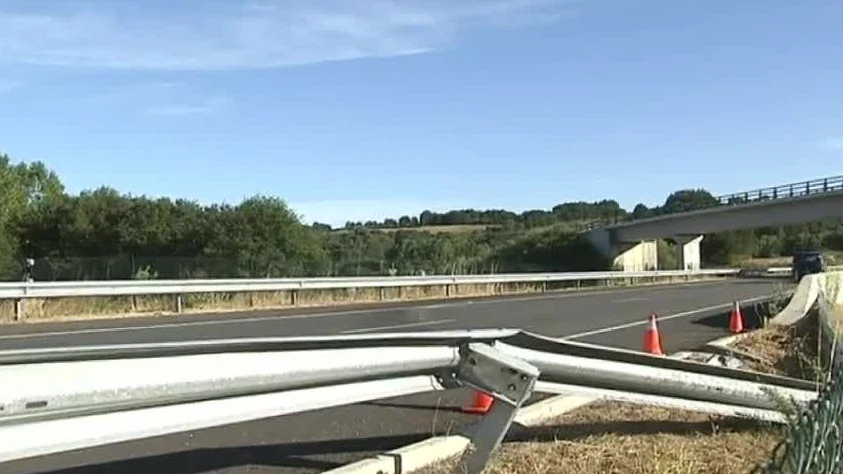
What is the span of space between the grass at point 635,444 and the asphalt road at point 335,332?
911mm

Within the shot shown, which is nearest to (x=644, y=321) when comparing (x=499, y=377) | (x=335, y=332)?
(x=335, y=332)

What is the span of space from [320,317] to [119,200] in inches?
1668

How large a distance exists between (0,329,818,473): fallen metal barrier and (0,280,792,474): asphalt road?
146 centimetres

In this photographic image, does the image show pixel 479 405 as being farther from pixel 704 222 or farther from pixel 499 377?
pixel 704 222

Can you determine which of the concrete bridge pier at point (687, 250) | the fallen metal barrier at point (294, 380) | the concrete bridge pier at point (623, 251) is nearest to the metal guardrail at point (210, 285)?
the fallen metal barrier at point (294, 380)

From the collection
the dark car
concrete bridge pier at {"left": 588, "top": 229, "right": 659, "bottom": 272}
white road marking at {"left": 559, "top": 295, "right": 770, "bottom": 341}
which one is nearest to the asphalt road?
white road marking at {"left": 559, "top": 295, "right": 770, "bottom": 341}

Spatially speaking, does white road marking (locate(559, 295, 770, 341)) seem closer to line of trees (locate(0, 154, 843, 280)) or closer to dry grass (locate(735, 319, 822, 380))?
dry grass (locate(735, 319, 822, 380))

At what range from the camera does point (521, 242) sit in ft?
276

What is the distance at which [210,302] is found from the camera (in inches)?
1022

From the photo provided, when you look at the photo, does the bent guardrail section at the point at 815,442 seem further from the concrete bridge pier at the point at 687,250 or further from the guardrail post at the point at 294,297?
the concrete bridge pier at the point at 687,250

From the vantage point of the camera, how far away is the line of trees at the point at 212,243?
115ft

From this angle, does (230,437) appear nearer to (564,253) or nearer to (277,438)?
(277,438)

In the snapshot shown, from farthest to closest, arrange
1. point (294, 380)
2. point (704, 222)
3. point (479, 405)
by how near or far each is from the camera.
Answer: point (704, 222)
point (479, 405)
point (294, 380)

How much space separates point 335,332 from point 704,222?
67387mm
